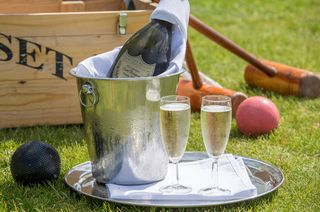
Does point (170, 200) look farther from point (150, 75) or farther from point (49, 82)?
point (49, 82)

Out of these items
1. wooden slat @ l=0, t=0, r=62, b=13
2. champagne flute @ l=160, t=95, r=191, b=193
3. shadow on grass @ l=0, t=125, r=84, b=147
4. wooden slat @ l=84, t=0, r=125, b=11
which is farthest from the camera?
wooden slat @ l=84, t=0, r=125, b=11

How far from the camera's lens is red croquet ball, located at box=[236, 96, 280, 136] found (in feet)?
10.8

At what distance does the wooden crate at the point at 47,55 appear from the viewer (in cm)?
325

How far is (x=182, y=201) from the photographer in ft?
7.67

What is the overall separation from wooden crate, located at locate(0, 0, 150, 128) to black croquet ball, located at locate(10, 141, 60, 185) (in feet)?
2.45

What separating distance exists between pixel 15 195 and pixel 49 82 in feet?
3.00

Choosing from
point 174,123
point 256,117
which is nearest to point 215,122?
point 174,123

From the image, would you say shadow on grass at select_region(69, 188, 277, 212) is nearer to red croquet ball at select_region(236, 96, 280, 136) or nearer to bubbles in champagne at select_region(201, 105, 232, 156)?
bubbles in champagne at select_region(201, 105, 232, 156)

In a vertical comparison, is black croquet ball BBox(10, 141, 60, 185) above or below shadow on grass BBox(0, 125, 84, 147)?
above

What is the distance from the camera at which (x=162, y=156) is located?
2.53 m

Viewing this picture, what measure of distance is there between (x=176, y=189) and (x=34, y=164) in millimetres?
497

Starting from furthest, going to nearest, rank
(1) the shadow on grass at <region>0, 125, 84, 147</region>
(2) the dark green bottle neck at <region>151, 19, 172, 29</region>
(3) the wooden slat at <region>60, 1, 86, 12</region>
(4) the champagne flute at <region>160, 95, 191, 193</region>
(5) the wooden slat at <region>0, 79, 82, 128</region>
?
(3) the wooden slat at <region>60, 1, 86, 12</region>, (5) the wooden slat at <region>0, 79, 82, 128</region>, (1) the shadow on grass at <region>0, 125, 84, 147</region>, (2) the dark green bottle neck at <region>151, 19, 172, 29</region>, (4) the champagne flute at <region>160, 95, 191, 193</region>

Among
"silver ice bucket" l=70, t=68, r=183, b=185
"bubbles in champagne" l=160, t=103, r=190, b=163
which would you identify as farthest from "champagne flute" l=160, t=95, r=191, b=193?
"silver ice bucket" l=70, t=68, r=183, b=185

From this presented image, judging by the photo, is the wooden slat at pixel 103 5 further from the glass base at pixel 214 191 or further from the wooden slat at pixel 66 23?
the glass base at pixel 214 191
